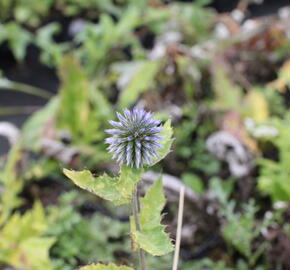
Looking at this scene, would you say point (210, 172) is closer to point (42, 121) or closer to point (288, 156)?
point (288, 156)

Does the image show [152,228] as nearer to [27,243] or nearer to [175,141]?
[27,243]

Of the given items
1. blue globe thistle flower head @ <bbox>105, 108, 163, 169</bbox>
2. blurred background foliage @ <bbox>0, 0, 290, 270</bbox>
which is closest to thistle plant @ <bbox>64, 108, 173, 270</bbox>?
blue globe thistle flower head @ <bbox>105, 108, 163, 169</bbox>

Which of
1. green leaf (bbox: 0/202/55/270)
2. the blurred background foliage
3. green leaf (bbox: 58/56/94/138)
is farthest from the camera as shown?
green leaf (bbox: 58/56/94/138)

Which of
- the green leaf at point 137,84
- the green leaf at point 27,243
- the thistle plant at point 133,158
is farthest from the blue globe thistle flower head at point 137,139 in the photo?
the green leaf at point 137,84

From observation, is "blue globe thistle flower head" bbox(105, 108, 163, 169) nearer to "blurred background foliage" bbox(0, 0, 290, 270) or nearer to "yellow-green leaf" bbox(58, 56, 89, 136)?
"blurred background foliage" bbox(0, 0, 290, 270)

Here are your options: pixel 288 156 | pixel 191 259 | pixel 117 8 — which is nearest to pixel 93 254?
pixel 191 259

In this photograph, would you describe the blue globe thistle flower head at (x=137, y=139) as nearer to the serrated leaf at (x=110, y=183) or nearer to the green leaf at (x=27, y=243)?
the serrated leaf at (x=110, y=183)
